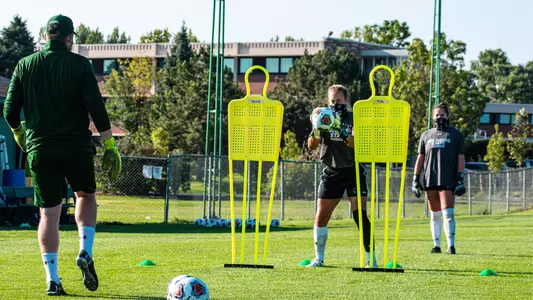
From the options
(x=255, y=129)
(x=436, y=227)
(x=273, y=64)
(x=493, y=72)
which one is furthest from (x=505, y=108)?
(x=255, y=129)

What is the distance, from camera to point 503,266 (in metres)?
11.5

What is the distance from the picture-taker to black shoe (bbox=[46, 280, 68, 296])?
812 cm

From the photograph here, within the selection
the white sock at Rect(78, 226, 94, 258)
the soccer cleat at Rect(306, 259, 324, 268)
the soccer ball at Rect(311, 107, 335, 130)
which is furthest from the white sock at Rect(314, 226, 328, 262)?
the white sock at Rect(78, 226, 94, 258)

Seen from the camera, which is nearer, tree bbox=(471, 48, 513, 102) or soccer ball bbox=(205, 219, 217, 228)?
soccer ball bbox=(205, 219, 217, 228)

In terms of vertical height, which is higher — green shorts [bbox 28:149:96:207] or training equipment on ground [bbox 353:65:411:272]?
training equipment on ground [bbox 353:65:411:272]

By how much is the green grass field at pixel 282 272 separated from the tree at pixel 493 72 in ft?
351

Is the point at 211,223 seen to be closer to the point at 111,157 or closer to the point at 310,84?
the point at 111,157

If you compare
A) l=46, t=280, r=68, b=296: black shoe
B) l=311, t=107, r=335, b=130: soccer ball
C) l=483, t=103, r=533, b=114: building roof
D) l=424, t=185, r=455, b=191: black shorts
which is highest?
l=483, t=103, r=533, b=114: building roof

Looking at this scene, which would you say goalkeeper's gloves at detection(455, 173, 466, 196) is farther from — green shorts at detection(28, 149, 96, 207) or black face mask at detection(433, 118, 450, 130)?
green shorts at detection(28, 149, 96, 207)

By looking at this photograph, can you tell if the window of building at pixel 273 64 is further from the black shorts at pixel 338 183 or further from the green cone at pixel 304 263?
the black shorts at pixel 338 183

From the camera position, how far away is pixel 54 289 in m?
8.14

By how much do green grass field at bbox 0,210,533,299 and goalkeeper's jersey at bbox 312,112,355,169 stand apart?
1.19 metres

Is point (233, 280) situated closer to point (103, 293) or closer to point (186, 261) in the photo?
point (103, 293)

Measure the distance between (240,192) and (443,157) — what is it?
22.1 m
